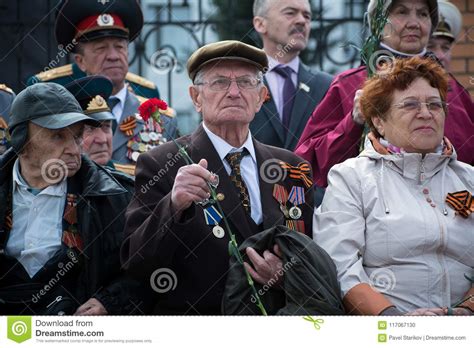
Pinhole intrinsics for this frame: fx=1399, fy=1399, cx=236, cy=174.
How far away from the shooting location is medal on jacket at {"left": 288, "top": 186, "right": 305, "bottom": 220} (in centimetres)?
561

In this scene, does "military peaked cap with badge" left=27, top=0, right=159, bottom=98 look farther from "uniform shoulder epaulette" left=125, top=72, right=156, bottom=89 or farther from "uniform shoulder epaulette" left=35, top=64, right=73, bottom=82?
"uniform shoulder epaulette" left=125, top=72, right=156, bottom=89

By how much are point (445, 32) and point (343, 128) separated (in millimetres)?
1518

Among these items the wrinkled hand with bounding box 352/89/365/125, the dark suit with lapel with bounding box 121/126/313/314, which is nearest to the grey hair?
the wrinkled hand with bounding box 352/89/365/125

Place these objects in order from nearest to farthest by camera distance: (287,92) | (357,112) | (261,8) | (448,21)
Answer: (357,112) < (287,92) < (261,8) < (448,21)

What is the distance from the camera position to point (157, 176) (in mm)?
5488

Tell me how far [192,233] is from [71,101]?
86 centimetres

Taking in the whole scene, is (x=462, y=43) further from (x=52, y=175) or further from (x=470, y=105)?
(x=52, y=175)

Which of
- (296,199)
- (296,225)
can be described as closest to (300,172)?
(296,199)

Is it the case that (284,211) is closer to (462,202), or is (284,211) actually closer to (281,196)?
(281,196)

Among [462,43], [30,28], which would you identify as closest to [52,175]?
[30,28]

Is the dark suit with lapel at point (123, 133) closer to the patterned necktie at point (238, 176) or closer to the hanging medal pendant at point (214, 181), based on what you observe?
the patterned necktie at point (238, 176)

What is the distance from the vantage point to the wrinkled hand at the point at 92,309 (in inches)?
216

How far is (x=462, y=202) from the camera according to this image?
5504mm

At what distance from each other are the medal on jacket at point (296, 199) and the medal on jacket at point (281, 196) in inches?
0.9
